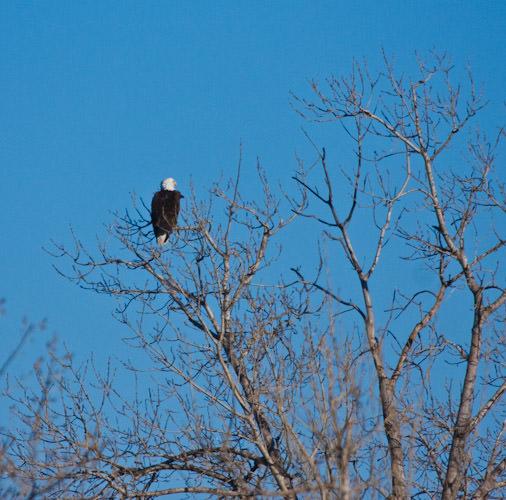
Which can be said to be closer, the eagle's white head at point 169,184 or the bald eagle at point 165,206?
the bald eagle at point 165,206

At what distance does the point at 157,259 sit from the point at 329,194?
1.72 meters

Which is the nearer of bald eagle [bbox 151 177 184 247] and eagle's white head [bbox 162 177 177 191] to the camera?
bald eagle [bbox 151 177 184 247]

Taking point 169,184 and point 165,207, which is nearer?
point 165,207

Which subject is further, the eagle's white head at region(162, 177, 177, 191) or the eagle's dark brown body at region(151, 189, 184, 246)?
the eagle's white head at region(162, 177, 177, 191)

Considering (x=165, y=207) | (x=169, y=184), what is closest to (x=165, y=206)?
(x=165, y=207)

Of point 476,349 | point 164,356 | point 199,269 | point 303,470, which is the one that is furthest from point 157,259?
point 476,349

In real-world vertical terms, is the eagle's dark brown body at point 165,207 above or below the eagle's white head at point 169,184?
below

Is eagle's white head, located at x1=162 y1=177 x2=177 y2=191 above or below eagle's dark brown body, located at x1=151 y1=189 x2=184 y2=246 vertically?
above

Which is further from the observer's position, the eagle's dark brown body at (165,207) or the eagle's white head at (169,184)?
the eagle's white head at (169,184)

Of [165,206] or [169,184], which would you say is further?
[169,184]

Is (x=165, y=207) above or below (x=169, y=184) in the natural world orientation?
below

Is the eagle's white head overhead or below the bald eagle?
overhead

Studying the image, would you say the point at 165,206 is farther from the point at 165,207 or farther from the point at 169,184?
the point at 169,184

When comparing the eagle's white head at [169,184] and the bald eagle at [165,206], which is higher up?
the eagle's white head at [169,184]
